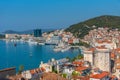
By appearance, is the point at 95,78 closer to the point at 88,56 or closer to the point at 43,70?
the point at 43,70

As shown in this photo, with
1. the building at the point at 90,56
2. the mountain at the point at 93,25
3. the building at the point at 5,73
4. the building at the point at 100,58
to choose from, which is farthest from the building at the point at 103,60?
the mountain at the point at 93,25

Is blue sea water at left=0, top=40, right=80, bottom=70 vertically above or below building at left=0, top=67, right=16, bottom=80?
below

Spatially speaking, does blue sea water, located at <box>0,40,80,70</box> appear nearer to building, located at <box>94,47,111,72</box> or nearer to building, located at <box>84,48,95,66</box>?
building, located at <box>84,48,95,66</box>

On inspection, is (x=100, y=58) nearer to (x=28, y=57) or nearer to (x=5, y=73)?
(x=5, y=73)

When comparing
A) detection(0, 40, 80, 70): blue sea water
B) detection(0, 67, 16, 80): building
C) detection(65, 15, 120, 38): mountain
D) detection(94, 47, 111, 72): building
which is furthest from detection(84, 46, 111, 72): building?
detection(65, 15, 120, 38): mountain

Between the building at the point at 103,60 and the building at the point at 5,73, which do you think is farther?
the building at the point at 103,60

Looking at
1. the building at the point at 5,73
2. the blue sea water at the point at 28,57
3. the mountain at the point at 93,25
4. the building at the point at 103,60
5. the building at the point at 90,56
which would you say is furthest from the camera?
the mountain at the point at 93,25

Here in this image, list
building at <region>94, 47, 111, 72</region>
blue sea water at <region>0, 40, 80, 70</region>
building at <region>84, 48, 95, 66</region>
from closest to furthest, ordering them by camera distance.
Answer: building at <region>94, 47, 111, 72</region> < building at <region>84, 48, 95, 66</region> < blue sea water at <region>0, 40, 80, 70</region>

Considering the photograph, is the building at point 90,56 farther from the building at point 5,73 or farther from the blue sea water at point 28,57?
the building at point 5,73

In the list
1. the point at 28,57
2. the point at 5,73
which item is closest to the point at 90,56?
the point at 5,73
